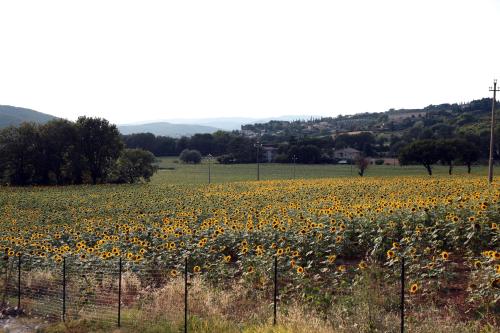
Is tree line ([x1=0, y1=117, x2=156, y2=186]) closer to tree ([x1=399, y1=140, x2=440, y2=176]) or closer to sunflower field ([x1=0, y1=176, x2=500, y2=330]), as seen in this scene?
tree ([x1=399, y1=140, x2=440, y2=176])

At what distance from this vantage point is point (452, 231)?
11.0 meters

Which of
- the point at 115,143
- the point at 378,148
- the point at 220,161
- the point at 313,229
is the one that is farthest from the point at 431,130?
the point at 313,229

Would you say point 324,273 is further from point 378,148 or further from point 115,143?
point 378,148

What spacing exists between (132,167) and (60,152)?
976cm

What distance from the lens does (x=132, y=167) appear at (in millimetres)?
65562

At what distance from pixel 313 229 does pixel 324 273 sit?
6.32ft

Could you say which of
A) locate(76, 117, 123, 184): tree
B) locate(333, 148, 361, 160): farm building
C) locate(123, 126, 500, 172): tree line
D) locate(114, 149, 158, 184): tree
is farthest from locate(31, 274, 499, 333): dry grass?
locate(333, 148, 361, 160): farm building

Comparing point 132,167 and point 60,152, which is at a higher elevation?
point 60,152

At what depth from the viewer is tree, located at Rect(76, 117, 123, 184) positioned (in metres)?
59.9

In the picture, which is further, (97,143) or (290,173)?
(290,173)

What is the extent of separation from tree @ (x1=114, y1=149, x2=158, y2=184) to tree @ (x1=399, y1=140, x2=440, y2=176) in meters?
34.7

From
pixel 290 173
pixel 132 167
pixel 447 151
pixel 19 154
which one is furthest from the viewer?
pixel 290 173

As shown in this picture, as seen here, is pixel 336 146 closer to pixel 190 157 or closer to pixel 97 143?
pixel 190 157

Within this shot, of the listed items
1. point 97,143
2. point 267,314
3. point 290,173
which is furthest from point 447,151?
point 267,314
